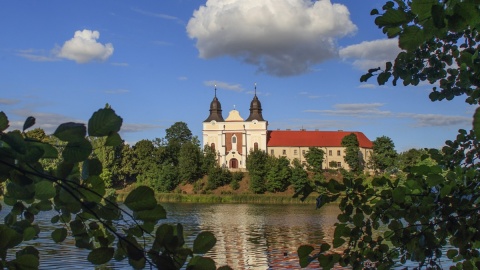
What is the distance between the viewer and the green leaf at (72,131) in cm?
120

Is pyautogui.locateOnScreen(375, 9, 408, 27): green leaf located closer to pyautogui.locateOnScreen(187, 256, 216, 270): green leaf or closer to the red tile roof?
pyautogui.locateOnScreen(187, 256, 216, 270): green leaf

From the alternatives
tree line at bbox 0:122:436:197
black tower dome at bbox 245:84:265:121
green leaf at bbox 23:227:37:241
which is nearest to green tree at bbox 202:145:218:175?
tree line at bbox 0:122:436:197

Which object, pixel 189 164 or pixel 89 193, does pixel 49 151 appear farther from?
pixel 189 164

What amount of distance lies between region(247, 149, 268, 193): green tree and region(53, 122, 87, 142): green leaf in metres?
61.5

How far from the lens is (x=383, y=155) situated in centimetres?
7525

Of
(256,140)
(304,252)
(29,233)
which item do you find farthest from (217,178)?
(29,233)

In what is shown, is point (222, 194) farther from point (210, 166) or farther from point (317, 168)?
point (317, 168)

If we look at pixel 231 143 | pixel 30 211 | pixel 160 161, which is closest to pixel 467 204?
pixel 30 211

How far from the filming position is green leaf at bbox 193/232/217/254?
1.22m

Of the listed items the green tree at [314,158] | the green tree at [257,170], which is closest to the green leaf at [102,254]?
the green tree at [257,170]

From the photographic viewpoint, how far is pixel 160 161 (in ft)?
232

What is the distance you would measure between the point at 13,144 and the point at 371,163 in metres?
78.5

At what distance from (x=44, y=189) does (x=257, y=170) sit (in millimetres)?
62972

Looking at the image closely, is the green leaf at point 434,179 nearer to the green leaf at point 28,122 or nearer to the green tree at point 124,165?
the green leaf at point 28,122
